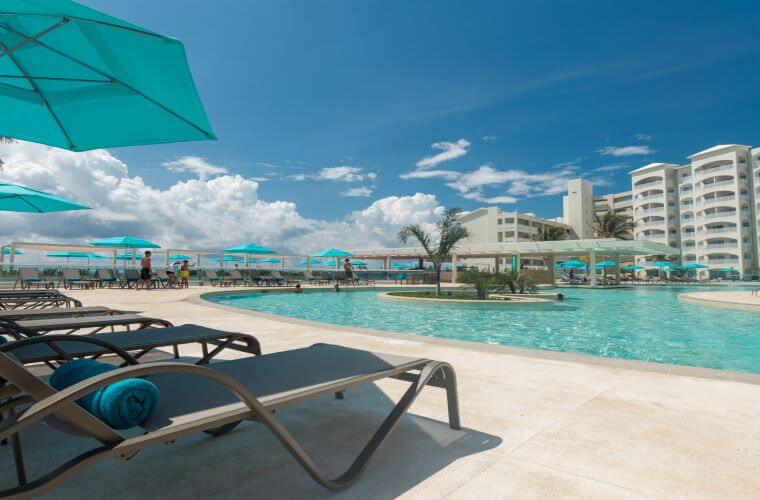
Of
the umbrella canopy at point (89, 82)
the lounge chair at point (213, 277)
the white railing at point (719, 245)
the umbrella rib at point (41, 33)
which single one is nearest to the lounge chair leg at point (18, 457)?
the umbrella canopy at point (89, 82)

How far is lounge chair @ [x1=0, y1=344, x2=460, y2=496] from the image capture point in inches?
44.7

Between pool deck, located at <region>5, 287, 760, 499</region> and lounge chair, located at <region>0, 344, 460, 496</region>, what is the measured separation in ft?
0.60

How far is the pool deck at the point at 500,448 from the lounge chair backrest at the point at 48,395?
0.67 meters

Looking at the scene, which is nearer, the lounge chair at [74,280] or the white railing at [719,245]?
the lounge chair at [74,280]

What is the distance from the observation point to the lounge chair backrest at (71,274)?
1650cm

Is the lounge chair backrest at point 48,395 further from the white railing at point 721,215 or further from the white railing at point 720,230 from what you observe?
the white railing at point 721,215

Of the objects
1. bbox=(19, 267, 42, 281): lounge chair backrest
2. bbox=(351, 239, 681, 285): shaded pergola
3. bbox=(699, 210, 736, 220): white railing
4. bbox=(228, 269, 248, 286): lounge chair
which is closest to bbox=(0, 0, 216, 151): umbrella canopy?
bbox=(19, 267, 42, 281): lounge chair backrest

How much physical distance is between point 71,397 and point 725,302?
1699 centimetres

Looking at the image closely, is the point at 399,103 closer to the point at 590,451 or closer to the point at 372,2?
the point at 372,2

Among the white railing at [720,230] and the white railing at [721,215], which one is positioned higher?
the white railing at [721,215]

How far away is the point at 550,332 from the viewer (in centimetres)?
873

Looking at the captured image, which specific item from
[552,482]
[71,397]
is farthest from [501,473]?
[71,397]

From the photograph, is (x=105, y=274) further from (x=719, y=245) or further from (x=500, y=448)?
(x=719, y=245)

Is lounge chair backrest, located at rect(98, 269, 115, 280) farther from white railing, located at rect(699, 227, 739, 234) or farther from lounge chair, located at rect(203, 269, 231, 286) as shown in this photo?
white railing, located at rect(699, 227, 739, 234)
